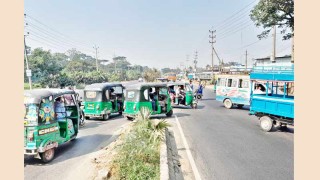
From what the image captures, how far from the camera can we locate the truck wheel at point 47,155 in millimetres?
8268

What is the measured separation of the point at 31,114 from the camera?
Answer: 8102 mm

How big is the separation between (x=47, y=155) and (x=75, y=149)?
152cm

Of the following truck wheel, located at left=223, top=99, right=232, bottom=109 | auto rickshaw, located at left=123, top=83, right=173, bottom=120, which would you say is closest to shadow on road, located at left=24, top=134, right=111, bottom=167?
auto rickshaw, located at left=123, top=83, right=173, bottom=120

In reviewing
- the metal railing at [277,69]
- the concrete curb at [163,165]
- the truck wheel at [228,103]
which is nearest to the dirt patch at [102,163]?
the concrete curb at [163,165]

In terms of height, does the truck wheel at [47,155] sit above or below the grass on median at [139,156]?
below

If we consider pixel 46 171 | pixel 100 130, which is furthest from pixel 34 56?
pixel 46 171

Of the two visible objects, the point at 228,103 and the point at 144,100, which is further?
the point at 228,103

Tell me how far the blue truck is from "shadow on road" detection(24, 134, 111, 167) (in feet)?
24.8

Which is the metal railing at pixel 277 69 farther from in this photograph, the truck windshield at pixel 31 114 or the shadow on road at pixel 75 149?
the truck windshield at pixel 31 114

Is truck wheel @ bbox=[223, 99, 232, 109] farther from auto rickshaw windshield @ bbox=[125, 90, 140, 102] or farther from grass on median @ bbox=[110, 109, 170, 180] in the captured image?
grass on median @ bbox=[110, 109, 170, 180]

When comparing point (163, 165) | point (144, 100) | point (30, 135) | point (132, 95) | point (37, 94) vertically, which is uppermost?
point (37, 94)

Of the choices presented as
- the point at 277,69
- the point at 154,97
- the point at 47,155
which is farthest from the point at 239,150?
the point at 154,97

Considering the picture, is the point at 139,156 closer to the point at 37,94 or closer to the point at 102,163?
the point at 102,163

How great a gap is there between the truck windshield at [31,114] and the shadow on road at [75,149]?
1.40 m
